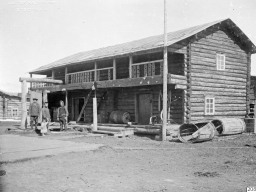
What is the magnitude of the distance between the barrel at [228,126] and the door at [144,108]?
440cm

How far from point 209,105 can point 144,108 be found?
4006 millimetres

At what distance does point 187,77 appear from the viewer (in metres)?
16.7

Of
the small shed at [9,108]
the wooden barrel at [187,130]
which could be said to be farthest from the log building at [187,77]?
the small shed at [9,108]

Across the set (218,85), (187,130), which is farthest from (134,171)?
(218,85)

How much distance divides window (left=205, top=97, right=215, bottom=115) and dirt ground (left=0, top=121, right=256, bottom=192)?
23.1 ft

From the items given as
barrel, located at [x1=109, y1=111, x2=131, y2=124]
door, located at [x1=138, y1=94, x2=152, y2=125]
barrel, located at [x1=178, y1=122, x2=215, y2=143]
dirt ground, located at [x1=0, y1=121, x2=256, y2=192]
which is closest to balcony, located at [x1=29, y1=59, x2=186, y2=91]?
door, located at [x1=138, y1=94, x2=152, y2=125]

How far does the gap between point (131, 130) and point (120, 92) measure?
483 cm

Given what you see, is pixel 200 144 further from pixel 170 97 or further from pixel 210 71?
pixel 210 71

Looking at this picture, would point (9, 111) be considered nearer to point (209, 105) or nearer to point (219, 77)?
point (209, 105)

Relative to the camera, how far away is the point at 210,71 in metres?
18.2

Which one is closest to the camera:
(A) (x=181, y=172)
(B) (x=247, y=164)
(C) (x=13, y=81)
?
(A) (x=181, y=172)

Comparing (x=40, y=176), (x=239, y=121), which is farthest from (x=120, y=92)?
(x=40, y=176)

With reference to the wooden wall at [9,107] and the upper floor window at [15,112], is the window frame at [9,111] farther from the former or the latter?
the upper floor window at [15,112]

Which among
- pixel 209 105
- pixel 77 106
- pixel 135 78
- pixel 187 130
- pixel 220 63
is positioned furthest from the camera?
pixel 77 106
